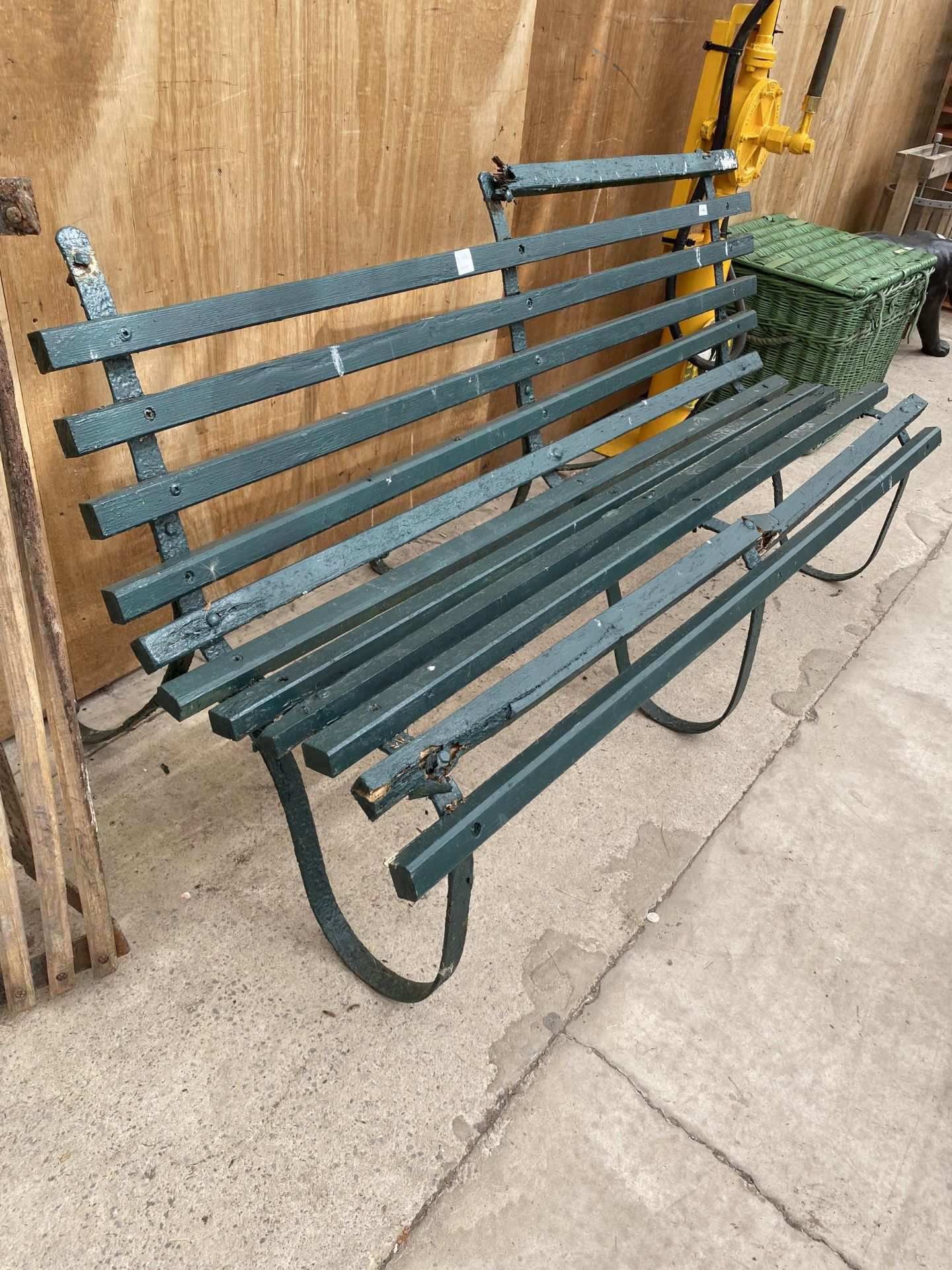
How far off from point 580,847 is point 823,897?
1.87ft

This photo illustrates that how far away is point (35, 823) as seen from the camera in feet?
5.05

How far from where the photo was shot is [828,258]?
157 inches

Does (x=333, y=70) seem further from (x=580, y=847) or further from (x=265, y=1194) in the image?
(x=265, y=1194)

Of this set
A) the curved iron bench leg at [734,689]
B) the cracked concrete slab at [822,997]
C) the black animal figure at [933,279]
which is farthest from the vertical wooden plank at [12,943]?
the black animal figure at [933,279]

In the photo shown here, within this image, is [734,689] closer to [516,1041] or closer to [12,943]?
[516,1041]

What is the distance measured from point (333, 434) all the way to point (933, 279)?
438 centimetres

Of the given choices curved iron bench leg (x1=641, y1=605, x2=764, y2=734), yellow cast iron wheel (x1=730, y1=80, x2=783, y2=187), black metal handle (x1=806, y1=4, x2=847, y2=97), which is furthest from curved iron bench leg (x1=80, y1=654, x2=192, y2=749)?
black metal handle (x1=806, y1=4, x2=847, y2=97)

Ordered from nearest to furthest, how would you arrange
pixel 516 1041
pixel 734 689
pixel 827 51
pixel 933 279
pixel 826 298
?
pixel 516 1041
pixel 734 689
pixel 827 51
pixel 826 298
pixel 933 279

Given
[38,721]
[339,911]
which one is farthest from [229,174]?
[339,911]

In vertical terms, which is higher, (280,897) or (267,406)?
(267,406)

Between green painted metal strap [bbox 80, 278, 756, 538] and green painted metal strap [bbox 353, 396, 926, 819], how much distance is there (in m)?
0.59

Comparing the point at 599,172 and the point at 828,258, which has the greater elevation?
the point at 599,172

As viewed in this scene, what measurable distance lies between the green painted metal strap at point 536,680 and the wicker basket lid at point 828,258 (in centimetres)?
168

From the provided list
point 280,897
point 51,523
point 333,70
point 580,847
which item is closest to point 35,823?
point 280,897
